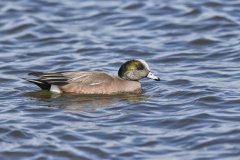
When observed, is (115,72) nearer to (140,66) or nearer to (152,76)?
(140,66)

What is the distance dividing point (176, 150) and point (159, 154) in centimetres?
23

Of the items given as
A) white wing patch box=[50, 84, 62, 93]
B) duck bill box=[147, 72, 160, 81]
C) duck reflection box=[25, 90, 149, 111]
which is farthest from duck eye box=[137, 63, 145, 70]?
white wing patch box=[50, 84, 62, 93]

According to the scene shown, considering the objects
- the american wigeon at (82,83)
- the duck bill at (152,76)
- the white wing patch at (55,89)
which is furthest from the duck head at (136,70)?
the white wing patch at (55,89)

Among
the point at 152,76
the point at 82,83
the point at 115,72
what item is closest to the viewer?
the point at 82,83

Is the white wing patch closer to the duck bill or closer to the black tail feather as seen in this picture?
the black tail feather

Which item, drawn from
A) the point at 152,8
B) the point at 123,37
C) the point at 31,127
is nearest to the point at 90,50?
the point at 123,37

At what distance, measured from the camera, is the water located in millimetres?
10180

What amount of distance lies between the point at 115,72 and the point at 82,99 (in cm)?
184

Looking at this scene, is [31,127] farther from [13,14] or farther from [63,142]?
[13,14]

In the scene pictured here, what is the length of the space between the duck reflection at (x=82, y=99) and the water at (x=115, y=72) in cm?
2

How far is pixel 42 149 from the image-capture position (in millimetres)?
10031

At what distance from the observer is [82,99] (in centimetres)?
1267

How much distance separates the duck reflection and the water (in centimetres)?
2

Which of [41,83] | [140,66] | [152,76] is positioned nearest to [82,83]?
[41,83]
